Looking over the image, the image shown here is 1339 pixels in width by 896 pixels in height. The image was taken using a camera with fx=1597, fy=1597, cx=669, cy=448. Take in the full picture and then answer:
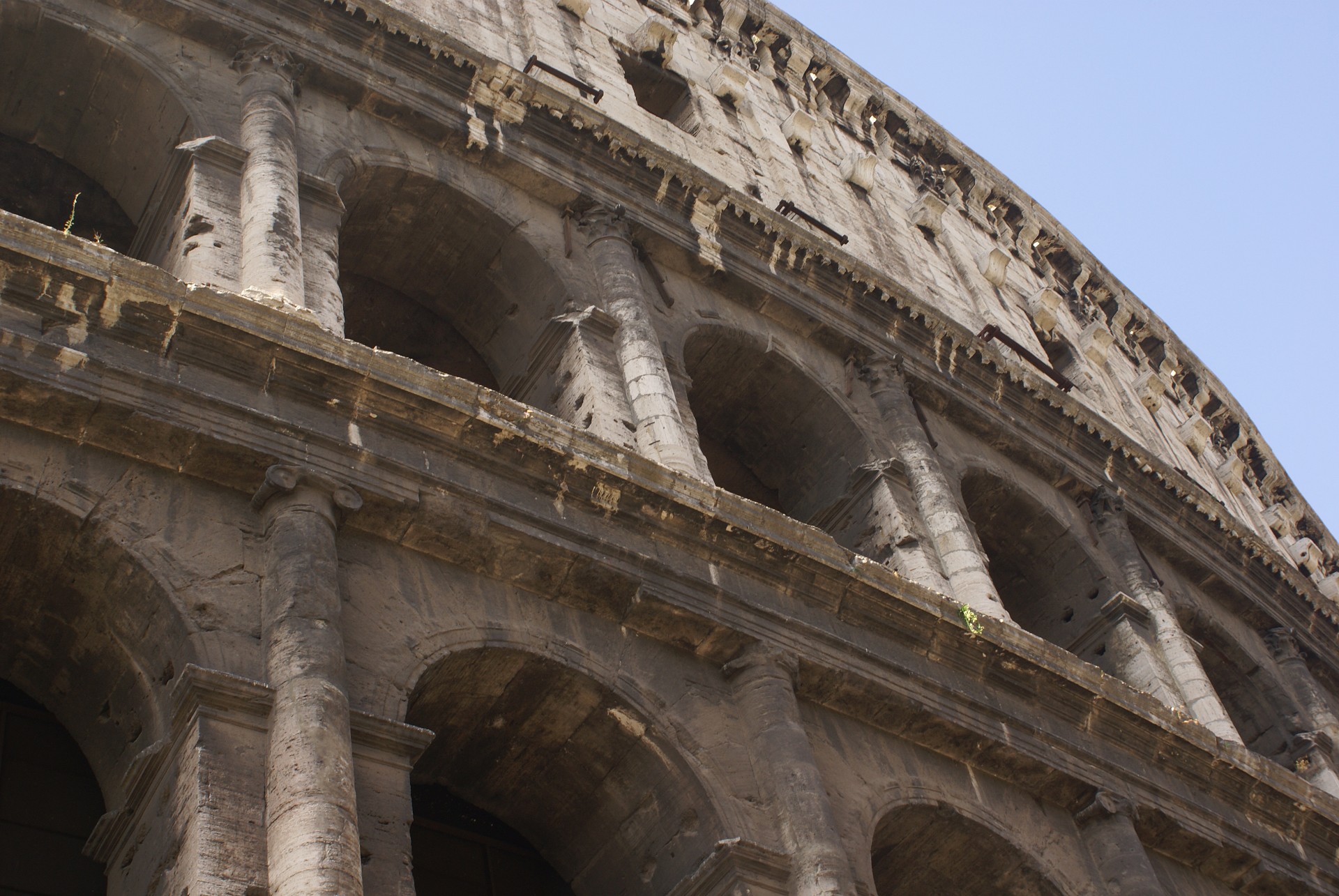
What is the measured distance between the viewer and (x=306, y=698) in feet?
22.1

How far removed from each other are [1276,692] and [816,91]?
9152 mm

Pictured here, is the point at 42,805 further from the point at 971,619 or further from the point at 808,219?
the point at 808,219

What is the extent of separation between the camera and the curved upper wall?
14914 millimetres

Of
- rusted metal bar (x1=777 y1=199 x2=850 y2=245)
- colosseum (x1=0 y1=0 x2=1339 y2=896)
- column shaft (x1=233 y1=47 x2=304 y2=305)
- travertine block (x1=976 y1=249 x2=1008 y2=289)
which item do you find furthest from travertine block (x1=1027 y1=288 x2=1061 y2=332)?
column shaft (x1=233 y1=47 x2=304 y2=305)

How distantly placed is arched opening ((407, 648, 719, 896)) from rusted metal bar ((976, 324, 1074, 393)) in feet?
29.0

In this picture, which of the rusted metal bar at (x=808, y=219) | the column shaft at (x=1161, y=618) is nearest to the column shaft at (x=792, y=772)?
the column shaft at (x=1161, y=618)

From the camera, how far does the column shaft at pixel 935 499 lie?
1205 centimetres

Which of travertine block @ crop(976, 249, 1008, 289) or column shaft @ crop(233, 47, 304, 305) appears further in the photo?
travertine block @ crop(976, 249, 1008, 289)

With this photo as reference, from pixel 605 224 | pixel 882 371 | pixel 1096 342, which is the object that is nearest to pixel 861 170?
pixel 1096 342

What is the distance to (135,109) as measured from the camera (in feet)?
37.0

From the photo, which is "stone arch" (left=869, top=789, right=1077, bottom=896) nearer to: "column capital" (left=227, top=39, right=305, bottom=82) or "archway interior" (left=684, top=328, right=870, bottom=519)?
"archway interior" (left=684, top=328, right=870, bottom=519)

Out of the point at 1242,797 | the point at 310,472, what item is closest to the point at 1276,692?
the point at 1242,797

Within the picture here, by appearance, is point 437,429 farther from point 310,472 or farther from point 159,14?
point 159,14

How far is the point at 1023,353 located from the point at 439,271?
7.37m
